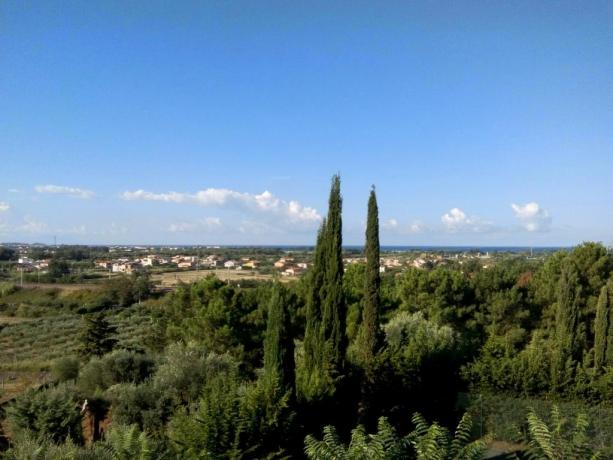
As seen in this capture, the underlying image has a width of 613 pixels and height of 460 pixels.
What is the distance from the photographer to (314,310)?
458 inches

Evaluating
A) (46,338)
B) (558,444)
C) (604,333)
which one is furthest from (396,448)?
(46,338)

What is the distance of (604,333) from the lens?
17312 mm

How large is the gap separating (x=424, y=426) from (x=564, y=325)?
617 inches

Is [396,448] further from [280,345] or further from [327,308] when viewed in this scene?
[327,308]

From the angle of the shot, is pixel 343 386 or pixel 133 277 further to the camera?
pixel 133 277

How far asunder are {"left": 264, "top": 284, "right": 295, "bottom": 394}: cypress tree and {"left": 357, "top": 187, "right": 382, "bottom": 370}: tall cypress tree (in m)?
3.73

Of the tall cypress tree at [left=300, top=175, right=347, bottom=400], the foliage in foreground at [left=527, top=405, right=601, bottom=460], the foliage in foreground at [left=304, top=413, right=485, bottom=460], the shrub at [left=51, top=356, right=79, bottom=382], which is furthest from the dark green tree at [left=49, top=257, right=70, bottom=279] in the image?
the foliage in foreground at [left=527, top=405, right=601, bottom=460]

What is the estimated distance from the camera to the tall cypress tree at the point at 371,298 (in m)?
13.0

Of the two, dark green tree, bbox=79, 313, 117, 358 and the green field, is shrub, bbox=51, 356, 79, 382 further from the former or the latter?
the green field

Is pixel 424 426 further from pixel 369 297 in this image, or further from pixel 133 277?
pixel 133 277

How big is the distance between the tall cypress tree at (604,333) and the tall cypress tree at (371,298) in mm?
9165

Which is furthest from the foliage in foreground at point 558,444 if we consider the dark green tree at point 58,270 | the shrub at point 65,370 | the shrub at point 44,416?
the dark green tree at point 58,270

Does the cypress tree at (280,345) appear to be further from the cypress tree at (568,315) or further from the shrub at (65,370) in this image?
the cypress tree at (568,315)

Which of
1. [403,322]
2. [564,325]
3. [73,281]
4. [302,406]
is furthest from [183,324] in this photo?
[73,281]
